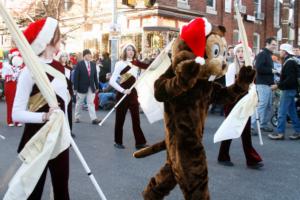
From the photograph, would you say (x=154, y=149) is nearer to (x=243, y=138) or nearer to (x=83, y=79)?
(x=243, y=138)

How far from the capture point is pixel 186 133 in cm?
345

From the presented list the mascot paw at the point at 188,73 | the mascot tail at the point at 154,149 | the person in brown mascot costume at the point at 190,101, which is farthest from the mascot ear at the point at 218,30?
the mascot tail at the point at 154,149

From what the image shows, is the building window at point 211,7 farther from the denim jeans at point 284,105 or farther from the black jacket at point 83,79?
the denim jeans at point 284,105

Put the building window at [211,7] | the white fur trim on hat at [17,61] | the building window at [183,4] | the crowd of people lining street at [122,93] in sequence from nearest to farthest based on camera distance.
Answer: the crowd of people lining street at [122,93], the white fur trim on hat at [17,61], the building window at [183,4], the building window at [211,7]

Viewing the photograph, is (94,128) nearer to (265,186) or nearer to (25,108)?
(265,186)

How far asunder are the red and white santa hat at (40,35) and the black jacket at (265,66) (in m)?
6.80

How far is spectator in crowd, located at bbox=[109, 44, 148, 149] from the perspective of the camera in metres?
7.52

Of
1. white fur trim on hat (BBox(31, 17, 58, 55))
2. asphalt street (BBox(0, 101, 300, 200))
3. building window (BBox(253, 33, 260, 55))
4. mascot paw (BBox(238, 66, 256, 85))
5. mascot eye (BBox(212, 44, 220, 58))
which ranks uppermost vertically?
building window (BBox(253, 33, 260, 55))

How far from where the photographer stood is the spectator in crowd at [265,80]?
934 cm

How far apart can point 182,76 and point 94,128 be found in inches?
285

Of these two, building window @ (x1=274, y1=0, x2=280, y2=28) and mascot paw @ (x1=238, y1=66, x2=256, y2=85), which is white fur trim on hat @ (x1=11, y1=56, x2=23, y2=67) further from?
building window @ (x1=274, y1=0, x2=280, y2=28)

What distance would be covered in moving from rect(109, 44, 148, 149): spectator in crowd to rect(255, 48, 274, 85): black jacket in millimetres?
3124

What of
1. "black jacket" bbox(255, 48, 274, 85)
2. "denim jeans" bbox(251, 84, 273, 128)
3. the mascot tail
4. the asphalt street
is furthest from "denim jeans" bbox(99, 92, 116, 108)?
the mascot tail

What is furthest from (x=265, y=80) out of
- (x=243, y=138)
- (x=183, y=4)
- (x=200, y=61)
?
(x=183, y=4)
